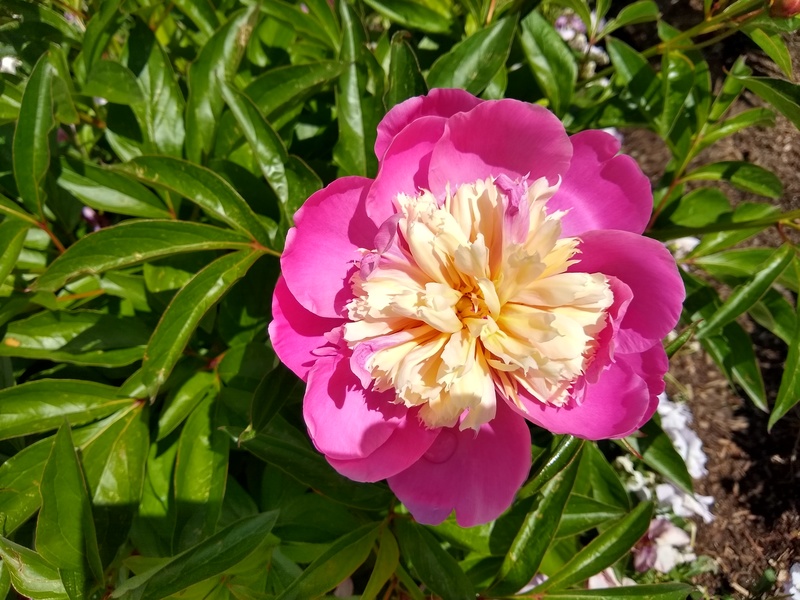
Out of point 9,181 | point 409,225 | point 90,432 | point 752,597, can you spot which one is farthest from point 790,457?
point 9,181

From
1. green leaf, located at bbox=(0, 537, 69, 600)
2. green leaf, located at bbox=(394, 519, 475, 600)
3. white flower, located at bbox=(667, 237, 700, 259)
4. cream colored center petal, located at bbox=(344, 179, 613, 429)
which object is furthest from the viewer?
white flower, located at bbox=(667, 237, 700, 259)

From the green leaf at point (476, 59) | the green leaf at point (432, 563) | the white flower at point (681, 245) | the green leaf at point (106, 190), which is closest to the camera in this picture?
the green leaf at point (432, 563)

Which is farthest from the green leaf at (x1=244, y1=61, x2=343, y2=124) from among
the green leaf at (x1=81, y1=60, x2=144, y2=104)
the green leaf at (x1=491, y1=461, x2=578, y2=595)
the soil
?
the soil

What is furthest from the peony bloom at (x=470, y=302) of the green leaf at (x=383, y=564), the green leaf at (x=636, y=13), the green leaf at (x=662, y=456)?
the green leaf at (x=636, y=13)

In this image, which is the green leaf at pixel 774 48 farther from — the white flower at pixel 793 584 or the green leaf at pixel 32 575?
the green leaf at pixel 32 575

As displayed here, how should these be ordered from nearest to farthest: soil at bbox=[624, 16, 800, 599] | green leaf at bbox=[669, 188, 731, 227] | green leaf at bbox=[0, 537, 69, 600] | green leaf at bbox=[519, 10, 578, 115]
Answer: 1. green leaf at bbox=[0, 537, 69, 600]
2. green leaf at bbox=[519, 10, 578, 115]
3. green leaf at bbox=[669, 188, 731, 227]
4. soil at bbox=[624, 16, 800, 599]

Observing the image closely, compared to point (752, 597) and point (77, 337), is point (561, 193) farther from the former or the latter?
point (752, 597)

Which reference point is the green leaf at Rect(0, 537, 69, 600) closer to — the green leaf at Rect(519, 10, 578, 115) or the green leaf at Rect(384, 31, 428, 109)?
the green leaf at Rect(384, 31, 428, 109)

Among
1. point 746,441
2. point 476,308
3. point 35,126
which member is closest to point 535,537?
point 476,308
